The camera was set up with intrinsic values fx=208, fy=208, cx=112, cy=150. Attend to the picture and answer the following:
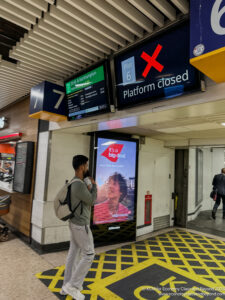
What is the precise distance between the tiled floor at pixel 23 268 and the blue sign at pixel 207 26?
2901mm

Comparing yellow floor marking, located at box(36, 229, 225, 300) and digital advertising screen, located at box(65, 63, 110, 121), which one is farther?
yellow floor marking, located at box(36, 229, 225, 300)

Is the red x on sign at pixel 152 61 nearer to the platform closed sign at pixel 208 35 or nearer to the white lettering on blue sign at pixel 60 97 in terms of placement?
the platform closed sign at pixel 208 35

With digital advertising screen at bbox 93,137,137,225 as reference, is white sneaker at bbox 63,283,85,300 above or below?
below

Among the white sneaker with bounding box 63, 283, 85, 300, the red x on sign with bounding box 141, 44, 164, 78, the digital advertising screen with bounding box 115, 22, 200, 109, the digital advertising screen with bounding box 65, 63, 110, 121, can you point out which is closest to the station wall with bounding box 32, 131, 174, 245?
the digital advertising screen with bounding box 65, 63, 110, 121

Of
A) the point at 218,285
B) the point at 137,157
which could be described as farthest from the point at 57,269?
the point at 137,157

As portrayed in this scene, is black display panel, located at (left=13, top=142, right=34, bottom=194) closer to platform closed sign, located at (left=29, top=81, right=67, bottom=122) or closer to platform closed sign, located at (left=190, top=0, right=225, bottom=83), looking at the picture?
platform closed sign, located at (left=29, top=81, right=67, bottom=122)

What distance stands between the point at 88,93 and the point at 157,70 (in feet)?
3.46

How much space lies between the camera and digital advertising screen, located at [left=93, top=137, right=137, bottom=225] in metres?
4.18

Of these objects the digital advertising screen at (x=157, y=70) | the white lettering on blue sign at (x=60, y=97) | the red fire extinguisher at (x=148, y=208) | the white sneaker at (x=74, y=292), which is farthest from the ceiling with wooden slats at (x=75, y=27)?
the red fire extinguisher at (x=148, y=208)

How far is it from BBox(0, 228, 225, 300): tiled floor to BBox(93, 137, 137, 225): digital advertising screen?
2.10ft

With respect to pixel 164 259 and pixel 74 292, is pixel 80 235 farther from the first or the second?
pixel 164 259

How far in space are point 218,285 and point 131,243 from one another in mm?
1884

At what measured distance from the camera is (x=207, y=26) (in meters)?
1.25

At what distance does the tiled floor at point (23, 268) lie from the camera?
8.21ft
